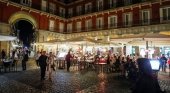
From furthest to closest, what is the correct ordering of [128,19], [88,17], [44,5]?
[88,17]
[44,5]
[128,19]

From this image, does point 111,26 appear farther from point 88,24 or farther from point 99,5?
point 88,24

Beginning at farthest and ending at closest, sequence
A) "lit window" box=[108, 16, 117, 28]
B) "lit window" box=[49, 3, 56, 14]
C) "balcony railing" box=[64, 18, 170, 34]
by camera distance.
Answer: "lit window" box=[49, 3, 56, 14], "lit window" box=[108, 16, 117, 28], "balcony railing" box=[64, 18, 170, 34]

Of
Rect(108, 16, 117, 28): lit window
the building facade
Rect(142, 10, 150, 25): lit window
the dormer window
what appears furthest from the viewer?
Rect(108, 16, 117, 28): lit window

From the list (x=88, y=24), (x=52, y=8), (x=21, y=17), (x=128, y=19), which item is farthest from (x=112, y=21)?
(x=21, y=17)

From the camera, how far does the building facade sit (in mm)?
23734

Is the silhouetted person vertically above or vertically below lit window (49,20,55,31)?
below

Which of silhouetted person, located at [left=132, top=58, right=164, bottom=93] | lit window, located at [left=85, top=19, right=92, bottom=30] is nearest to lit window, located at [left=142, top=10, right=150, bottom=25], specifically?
lit window, located at [left=85, top=19, right=92, bottom=30]

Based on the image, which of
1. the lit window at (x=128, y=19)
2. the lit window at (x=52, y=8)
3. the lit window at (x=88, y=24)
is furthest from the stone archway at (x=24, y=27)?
the lit window at (x=128, y=19)

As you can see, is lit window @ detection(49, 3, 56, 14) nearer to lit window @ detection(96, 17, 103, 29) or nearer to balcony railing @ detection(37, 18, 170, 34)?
balcony railing @ detection(37, 18, 170, 34)

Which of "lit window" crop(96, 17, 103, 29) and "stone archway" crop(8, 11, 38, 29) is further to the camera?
"lit window" crop(96, 17, 103, 29)

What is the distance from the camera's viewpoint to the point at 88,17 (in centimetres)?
3106

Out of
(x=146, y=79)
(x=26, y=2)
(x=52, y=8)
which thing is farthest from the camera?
(x=52, y=8)

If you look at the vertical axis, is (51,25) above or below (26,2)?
below

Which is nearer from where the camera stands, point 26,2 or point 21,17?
point 21,17
